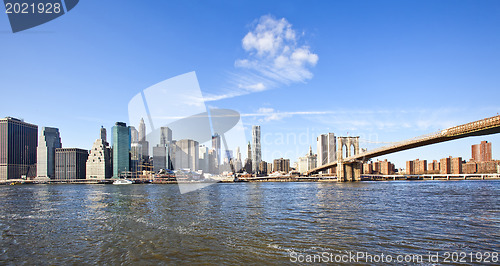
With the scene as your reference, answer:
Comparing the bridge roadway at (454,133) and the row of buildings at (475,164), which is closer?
the bridge roadway at (454,133)

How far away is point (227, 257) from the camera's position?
1066 centimetres

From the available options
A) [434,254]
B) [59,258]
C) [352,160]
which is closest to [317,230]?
[434,254]

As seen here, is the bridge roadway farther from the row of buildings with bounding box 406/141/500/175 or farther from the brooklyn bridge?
the row of buildings with bounding box 406/141/500/175

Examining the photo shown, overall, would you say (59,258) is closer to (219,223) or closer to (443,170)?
(219,223)

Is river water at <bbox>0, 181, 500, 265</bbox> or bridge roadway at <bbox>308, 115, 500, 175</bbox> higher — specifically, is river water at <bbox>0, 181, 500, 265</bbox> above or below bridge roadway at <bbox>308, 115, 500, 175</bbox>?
below

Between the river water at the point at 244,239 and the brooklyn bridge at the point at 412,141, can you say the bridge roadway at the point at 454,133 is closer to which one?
the brooklyn bridge at the point at 412,141

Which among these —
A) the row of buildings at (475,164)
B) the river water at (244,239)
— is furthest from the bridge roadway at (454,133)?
the row of buildings at (475,164)

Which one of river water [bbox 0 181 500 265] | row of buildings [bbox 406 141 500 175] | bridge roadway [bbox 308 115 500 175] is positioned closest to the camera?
river water [bbox 0 181 500 265]

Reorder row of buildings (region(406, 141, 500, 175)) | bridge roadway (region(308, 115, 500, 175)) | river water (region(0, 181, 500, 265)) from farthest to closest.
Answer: row of buildings (region(406, 141, 500, 175))
bridge roadway (region(308, 115, 500, 175))
river water (region(0, 181, 500, 265))

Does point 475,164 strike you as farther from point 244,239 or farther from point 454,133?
point 244,239

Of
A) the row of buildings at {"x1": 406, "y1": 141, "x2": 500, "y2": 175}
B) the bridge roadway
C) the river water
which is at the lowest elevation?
the row of buildings at {"x1": 406, "y1": 141, "x2": 500, "y2": 175}

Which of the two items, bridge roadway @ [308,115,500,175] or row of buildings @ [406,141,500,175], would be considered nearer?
bridge roadway @ [308,115,500,175]

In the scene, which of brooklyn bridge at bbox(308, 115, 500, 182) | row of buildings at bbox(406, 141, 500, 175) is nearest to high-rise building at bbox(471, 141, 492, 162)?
row of buildings at bbox(406, 141, 500, 175)

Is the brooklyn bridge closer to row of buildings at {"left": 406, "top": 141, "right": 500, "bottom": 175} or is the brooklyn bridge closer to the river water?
the river water
